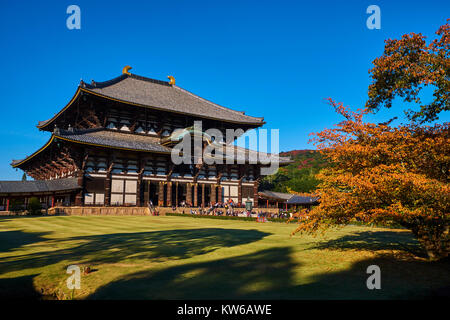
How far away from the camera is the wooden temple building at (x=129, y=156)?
Answer: 30203 mm

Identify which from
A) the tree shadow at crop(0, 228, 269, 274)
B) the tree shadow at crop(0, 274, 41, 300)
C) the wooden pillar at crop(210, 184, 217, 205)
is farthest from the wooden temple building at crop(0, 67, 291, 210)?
the tree shadow at crop(0, 274, 41, 300)

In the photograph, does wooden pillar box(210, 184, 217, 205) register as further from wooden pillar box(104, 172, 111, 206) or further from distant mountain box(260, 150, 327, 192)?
distant mountain box(260, 150, 327, 192)

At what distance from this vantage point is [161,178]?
35.5 metres

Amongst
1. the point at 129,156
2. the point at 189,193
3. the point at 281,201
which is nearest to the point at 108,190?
the point at 129,156

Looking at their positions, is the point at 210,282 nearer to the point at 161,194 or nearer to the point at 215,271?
the point at 215,271

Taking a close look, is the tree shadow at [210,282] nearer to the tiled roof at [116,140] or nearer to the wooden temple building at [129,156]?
the tiled roof at [116,140]

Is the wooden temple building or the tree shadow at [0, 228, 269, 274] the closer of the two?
the tree shadow at [0, 228, 269, 274]

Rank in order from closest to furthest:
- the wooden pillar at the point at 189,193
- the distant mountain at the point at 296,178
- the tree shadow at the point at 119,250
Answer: the tree shadow at the point at 119,250
the wooden pillar at the point at 189,193
the distant mountain at the point at 296,178

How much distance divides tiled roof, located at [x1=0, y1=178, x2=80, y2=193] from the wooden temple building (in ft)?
0.25

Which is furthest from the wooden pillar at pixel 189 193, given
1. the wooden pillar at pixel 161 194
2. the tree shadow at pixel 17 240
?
the tree shadow at pixel 17 240

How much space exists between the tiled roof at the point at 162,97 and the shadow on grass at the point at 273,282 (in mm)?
28346

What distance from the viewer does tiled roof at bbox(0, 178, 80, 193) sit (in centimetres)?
2742
